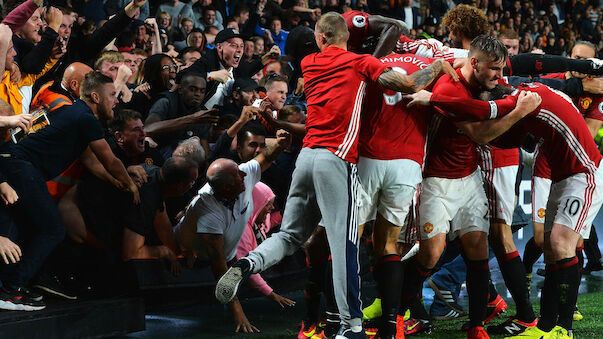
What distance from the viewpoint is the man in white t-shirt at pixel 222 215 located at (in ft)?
18.0

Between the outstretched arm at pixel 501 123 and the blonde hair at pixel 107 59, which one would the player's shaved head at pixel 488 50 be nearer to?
the outstretched arm at pixel 501 123

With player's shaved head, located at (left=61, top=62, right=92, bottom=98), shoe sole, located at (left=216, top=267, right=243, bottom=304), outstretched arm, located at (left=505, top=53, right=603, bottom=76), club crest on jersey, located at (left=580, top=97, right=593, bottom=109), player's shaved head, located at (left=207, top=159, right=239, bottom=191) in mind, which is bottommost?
shoe sole, located at (left=216, top=267, right=243, bottom=304)

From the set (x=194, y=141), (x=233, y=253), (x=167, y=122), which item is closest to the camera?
(x=233, y=253)

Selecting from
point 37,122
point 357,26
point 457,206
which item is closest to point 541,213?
point 457,206

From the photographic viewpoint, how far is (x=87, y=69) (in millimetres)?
6297

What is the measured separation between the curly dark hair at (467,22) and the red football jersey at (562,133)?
0.77 metres

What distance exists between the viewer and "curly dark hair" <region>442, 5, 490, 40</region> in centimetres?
539

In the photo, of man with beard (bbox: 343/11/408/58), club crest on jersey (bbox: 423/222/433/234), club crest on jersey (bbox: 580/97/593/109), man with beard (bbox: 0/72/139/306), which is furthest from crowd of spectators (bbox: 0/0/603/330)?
club crest on jersey (bbox: 580/97/593/109)

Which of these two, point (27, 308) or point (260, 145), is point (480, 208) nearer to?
point (260, 145)

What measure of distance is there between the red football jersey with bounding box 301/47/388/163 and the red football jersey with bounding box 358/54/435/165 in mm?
204

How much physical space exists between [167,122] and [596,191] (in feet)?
12.2

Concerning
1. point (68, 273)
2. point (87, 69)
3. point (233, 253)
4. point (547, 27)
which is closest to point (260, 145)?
point (233, 253)

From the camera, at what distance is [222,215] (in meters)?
5.63

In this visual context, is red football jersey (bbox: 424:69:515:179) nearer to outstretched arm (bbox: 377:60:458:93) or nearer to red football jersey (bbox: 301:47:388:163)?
outstretched arm (bbox: 377:60:458:93)
